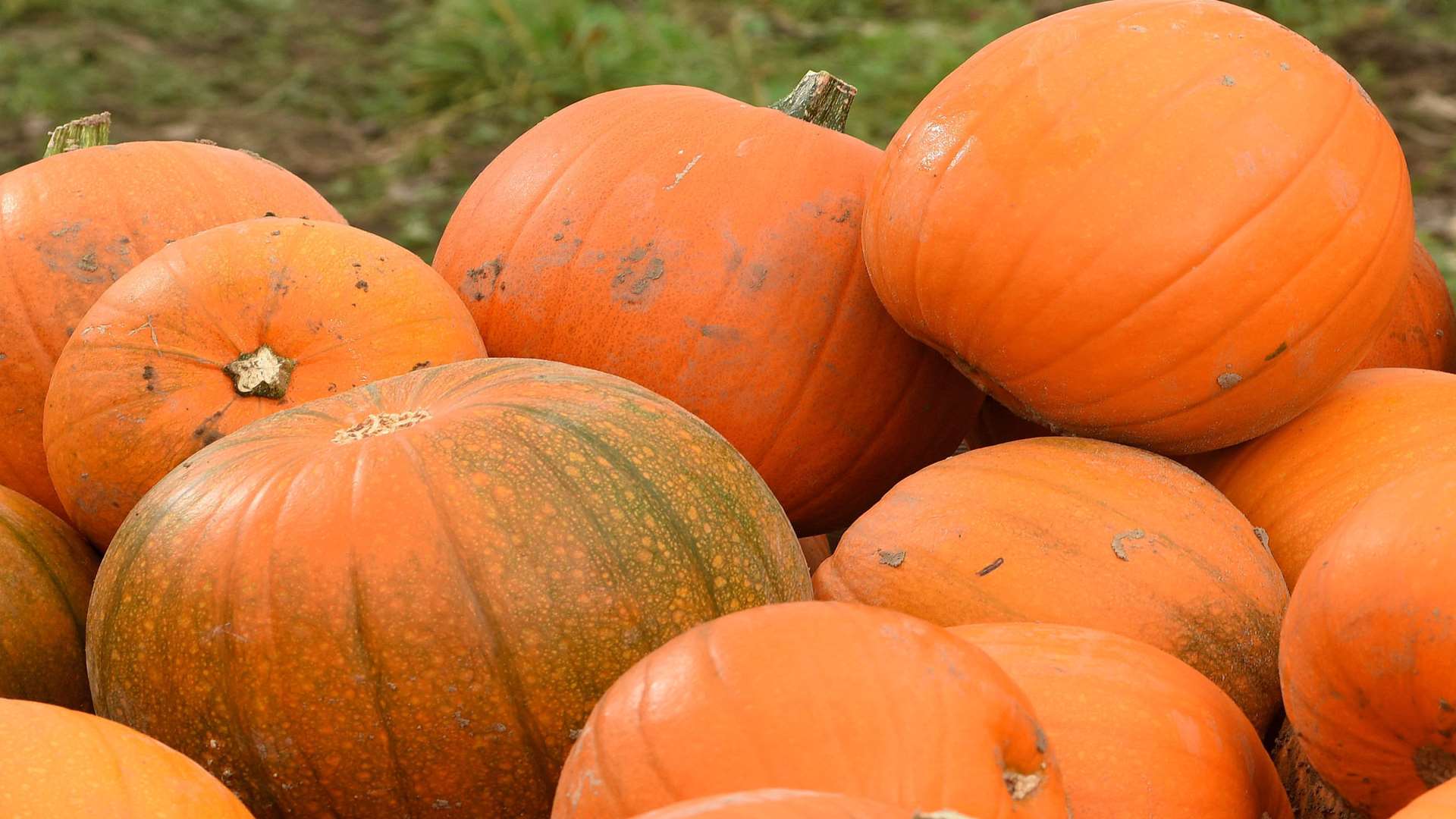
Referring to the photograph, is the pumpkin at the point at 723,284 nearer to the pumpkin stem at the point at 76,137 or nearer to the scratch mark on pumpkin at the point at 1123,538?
the scratch mark on pumpkin at the point at 1123,538

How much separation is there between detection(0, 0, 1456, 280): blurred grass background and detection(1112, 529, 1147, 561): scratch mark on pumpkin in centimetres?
512

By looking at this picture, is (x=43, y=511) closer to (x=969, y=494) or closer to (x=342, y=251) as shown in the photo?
(x=342, y=251)

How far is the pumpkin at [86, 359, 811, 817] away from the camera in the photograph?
1.51 meters

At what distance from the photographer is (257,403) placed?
1908mm

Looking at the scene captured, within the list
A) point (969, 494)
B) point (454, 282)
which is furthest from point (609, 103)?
point (969, 494)

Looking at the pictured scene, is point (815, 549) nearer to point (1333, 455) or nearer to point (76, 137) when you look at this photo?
point (1333, 455)

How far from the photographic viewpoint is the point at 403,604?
1500 millimetres

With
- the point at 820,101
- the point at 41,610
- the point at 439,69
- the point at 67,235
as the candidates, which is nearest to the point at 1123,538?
the point at 820,101

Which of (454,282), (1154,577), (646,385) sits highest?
(454,282)

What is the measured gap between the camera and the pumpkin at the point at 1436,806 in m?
1.13

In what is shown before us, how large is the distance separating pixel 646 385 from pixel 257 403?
2.01 feet

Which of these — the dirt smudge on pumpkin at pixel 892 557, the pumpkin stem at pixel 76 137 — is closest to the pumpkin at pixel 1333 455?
the dirt smudge on pumpkin at pixel 892 557

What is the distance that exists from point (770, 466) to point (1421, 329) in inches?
51.1

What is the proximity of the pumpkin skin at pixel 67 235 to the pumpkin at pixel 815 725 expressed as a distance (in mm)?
1371
